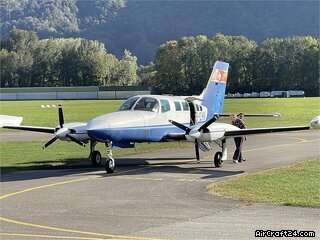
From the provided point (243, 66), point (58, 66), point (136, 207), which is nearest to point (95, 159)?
point (136, 207)

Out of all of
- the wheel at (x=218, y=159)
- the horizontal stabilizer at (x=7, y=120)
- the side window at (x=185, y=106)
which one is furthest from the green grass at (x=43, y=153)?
the horizontal stabilizer at (x=7, y=120)

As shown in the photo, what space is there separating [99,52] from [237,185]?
169 m

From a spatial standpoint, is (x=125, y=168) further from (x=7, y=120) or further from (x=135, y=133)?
(x=7, y=120)

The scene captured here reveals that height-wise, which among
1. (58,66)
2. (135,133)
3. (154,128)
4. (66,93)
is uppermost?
(58,66)

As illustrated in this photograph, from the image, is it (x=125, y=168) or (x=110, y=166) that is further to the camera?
(x=125, y=168)

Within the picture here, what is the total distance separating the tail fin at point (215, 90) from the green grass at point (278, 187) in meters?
7.40

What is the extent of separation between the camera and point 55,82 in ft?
617

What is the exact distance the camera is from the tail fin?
2931 cm

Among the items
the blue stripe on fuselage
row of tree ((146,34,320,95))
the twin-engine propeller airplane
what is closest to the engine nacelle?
the twin-engine propeller airplane

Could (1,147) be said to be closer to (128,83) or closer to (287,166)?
(287,166)

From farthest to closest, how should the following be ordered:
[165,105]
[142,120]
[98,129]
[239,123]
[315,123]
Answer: [239,123], [165,105], [142,120], [98,129], [315,123]

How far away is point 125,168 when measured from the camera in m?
24.6

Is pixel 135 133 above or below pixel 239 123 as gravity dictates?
below

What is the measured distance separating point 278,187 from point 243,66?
147 m
